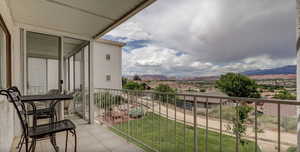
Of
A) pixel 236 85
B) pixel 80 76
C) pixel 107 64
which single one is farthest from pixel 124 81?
pixel 236 85

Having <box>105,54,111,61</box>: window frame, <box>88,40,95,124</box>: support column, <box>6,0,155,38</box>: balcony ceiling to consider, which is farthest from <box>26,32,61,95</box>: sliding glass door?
<box>105,54,111,61</box>: window frame

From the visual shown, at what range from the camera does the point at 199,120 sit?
2.09 m

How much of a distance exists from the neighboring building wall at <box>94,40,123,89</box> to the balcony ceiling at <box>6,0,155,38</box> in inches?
267

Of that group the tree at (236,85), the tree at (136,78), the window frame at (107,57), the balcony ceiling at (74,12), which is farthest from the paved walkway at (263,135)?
the tree at (136,78)

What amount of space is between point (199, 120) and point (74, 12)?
260 cm

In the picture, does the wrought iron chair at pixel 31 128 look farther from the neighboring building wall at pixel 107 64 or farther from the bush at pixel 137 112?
the neighboring building wall at pixel 107 64

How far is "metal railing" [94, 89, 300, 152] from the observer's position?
3.87ft

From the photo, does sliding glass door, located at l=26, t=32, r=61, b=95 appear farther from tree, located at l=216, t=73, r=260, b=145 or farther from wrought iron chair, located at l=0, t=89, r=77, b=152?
tree, located at l=216, t=73, r=260, b=145

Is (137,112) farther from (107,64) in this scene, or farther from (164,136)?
(107,64)

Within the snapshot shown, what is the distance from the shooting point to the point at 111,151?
2.13m

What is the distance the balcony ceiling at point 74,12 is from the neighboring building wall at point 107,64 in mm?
6790

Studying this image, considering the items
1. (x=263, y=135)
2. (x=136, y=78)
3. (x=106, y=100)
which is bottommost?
(x=263, y=135)

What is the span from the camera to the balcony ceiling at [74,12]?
192 cm

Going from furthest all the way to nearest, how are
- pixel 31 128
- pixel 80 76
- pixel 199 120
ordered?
1. pixel 80 76
2. pixel 199 120
3. pixel 31 128
